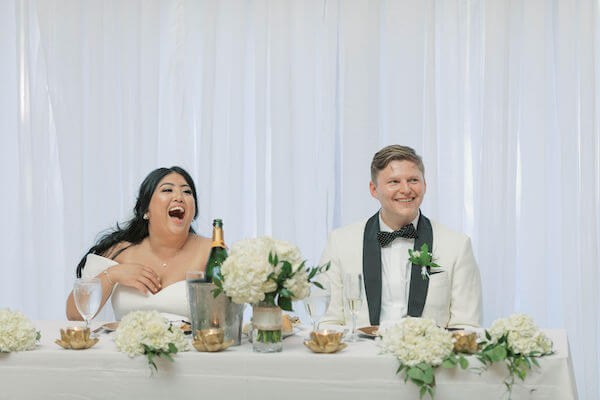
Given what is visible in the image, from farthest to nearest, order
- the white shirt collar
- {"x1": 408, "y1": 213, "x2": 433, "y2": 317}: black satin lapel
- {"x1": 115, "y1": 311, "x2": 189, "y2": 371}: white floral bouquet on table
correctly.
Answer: the white shirt collar, {"x1": 408, "y1": 213, "x2": 433, "y2": 317}: black satin lapel, {"x1": 115, "y1": 311, "x2": 189, "y2": 371}: white floral bouquet on table

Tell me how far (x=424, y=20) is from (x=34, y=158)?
2366 millimetres

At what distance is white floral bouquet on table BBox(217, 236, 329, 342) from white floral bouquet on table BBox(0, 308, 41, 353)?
0.56 meters

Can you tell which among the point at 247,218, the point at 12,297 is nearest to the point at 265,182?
the point at 247,218

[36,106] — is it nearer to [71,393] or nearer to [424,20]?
[424,20]

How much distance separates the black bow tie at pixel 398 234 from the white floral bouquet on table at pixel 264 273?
101cm

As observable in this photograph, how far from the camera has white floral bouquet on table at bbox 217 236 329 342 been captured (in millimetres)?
1577

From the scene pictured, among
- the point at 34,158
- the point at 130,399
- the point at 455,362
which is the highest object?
the point at 34,158

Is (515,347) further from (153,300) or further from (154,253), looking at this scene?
(154,253)

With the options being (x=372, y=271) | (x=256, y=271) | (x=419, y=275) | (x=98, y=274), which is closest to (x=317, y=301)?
(x=256, y=271)

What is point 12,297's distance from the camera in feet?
12.6

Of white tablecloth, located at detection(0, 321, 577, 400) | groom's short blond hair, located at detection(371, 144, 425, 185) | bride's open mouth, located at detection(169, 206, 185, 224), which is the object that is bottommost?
white tablecloth, located at detection(0, 321, 577, 400)

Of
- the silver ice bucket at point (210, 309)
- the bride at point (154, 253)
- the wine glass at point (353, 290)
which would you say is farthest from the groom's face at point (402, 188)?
the silver ice bucket at point (210, 309)

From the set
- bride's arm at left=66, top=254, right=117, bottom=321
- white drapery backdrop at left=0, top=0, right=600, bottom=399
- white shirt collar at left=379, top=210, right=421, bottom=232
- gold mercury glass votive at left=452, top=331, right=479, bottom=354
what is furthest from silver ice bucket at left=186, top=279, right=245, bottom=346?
white drapery backdrop at left=0, top=0, right=600, bottom=399

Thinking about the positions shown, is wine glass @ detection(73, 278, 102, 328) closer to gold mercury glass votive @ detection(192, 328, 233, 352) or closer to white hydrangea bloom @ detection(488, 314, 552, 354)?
gold mercury glass votive @ detection(192, 328, 233, 352)
